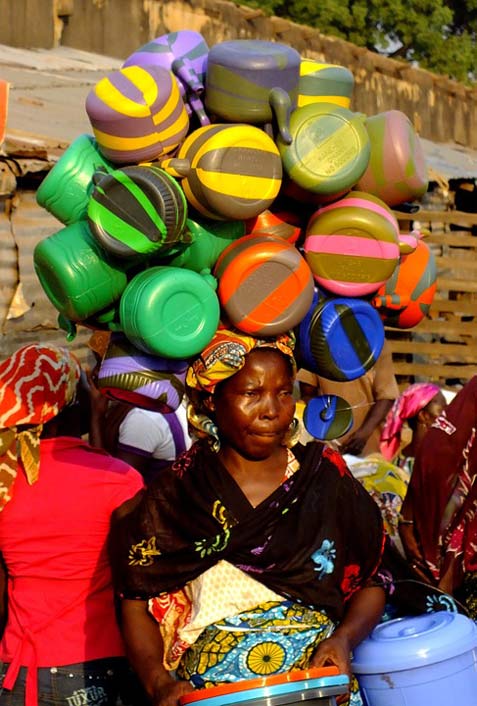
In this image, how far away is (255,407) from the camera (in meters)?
2.73

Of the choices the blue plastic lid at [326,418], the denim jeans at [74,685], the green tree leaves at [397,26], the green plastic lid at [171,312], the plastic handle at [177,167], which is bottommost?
the green tree leaves at [397,26]

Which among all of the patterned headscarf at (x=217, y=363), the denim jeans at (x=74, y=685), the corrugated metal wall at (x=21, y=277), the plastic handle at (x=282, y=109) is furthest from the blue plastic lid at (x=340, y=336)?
the corrugated metal wall at (x=21, y=277)

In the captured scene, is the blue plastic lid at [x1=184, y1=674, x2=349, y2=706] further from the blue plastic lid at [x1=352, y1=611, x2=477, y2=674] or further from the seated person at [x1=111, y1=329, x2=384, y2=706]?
the blue plastic lid at [x1=352, y1=611, x2=477, y2=674]

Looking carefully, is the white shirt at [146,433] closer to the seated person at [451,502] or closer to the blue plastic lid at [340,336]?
the seated person at [451,502]

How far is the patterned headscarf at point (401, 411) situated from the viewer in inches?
224

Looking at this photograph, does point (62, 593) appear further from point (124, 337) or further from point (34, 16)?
point (34, 16)

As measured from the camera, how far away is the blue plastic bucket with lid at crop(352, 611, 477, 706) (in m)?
2.89

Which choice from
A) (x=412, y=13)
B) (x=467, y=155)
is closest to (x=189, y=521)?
(x=467, y=155)

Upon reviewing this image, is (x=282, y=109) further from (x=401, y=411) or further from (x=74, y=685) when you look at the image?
(x=401, y=411)

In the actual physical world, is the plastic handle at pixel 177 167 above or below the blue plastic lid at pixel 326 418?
above

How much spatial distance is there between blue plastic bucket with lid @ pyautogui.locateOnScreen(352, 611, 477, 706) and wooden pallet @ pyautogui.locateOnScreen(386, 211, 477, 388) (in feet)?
21.2

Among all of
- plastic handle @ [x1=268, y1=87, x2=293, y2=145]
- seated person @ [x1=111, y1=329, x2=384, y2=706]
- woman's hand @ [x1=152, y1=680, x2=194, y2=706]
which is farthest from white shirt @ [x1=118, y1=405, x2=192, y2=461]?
woman's hand @ [x1=152, y1=680, x2=194, y2=706]

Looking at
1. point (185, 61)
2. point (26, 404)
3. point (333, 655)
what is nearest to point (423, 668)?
point (333, 655)

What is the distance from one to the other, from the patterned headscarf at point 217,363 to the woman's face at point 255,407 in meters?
0.03
